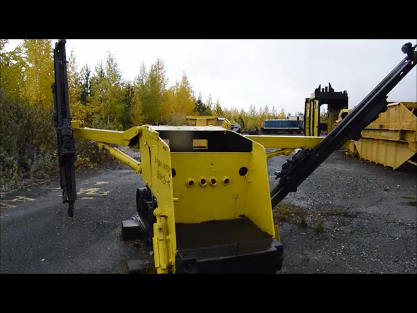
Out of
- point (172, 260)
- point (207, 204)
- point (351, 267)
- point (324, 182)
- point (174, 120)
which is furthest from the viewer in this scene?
point (174, 120)

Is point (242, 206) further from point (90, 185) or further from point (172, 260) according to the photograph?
point (90, 185)

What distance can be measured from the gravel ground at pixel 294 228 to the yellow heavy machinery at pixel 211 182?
754 millimetres

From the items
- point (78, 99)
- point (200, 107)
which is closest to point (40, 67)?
point (78, 99)

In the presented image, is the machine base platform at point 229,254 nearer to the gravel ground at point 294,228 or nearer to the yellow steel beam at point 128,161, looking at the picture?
the gravel ground at point 294,228

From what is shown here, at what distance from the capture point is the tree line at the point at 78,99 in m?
11.7

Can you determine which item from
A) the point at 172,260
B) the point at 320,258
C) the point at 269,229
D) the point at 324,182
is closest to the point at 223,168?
the point at 269,229

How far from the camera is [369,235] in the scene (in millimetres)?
5848

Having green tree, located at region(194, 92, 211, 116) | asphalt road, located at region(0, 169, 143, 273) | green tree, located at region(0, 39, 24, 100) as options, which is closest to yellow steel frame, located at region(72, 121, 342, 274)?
asphalt road, located at region(0, 169, 143, 273)

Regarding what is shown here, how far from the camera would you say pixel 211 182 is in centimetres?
423

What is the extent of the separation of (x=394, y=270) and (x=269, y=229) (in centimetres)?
211

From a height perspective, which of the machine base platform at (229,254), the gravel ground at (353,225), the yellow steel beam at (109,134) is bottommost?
the gravel ground at (353,225)

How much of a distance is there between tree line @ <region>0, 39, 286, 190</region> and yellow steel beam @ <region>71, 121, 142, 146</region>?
5.51 metres

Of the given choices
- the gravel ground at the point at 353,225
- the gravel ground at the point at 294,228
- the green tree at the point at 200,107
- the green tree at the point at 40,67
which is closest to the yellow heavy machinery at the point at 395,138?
the gravel ground at the point at 353,225

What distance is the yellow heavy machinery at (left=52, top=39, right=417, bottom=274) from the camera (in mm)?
3270
